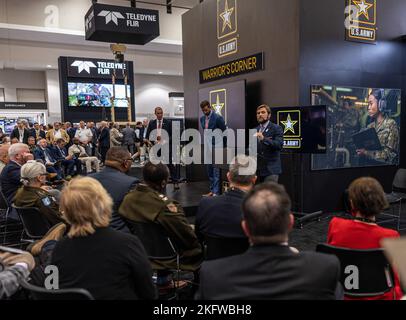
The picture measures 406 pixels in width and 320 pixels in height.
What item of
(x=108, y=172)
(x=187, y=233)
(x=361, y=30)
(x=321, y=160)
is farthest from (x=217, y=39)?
(x=187, y=233)

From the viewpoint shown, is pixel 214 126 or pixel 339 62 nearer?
pixel 339 62

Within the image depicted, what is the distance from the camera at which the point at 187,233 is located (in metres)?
2.47

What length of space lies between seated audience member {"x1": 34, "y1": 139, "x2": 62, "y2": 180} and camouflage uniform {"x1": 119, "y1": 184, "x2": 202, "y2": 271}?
16.4 feet

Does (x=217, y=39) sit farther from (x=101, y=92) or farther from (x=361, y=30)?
(x=101, y=92)

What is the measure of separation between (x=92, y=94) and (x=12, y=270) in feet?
48.1

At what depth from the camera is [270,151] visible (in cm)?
475

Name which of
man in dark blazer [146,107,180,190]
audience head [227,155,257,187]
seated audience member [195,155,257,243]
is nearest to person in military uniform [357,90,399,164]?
man in dark blazer [146,107,180,190]

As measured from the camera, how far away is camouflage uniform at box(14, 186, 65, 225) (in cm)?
307

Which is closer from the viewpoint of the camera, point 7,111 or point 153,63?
point 7,111

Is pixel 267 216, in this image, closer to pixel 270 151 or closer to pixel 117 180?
pixel 117 180

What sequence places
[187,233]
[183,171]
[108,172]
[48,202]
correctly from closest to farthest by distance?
[187,233] < [108,172] < [48,202] < [183,171]

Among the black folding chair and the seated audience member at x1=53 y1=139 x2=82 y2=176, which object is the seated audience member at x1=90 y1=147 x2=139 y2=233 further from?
the seated audience member at x1=53 y1=139 x2=82 y2=176

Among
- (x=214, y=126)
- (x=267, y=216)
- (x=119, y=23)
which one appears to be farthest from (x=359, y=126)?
(x=119, y=23)
